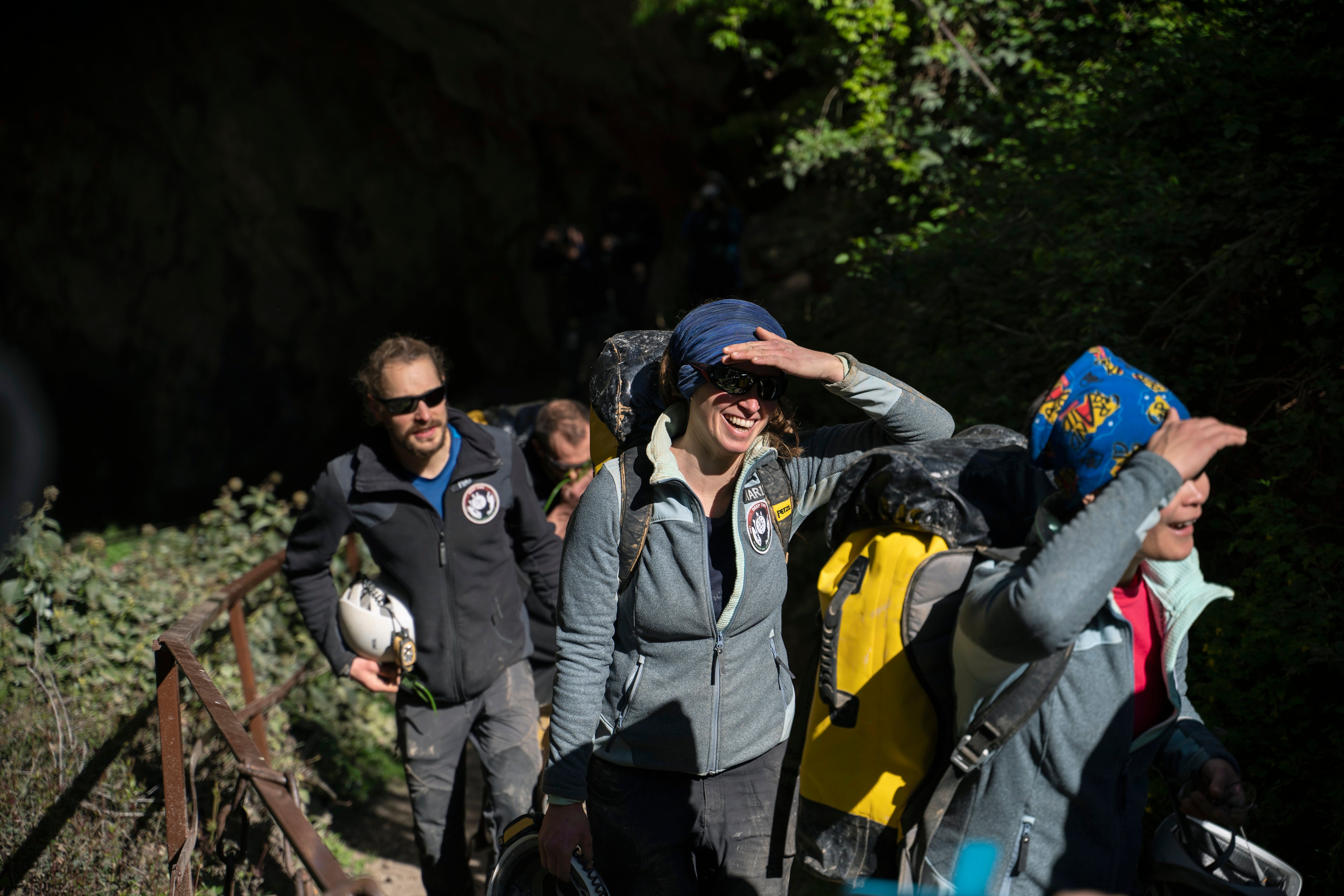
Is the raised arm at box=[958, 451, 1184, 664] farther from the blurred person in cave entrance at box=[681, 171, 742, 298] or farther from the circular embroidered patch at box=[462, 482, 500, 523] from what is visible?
the blurred person in cave entrance at box=[681, 171, 742, 298]

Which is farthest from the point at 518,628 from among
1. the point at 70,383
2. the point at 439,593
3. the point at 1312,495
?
the point at 70,383

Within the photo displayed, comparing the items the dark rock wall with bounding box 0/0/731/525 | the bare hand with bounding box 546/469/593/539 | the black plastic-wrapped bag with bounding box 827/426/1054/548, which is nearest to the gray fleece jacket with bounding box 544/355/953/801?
the black plastic-wrapped bag with bounding box 827/426/1054/548

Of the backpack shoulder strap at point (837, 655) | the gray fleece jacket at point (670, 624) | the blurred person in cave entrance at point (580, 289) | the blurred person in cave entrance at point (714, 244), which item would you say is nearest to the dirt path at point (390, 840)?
the gray fleece jacket at point (670, 624)

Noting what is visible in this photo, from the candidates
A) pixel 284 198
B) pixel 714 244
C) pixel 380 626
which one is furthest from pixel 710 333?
pixel 284 198

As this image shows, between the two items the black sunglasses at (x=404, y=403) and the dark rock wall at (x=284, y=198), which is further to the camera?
the dark rock wall at (x=284, y=198)

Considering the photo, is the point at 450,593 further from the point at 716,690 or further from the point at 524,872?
the point at 716,690

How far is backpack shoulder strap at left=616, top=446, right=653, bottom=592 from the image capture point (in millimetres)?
1899

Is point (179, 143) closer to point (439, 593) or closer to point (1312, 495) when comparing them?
point (439, 593)

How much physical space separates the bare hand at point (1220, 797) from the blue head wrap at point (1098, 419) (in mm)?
561

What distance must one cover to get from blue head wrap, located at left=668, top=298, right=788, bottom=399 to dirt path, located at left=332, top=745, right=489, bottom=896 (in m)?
2.46

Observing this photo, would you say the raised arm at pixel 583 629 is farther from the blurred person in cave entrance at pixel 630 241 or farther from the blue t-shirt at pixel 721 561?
the blurred person in cave entrance at pixel 630 241

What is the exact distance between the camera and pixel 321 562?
295 centimetres

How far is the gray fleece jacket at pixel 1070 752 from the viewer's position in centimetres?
146

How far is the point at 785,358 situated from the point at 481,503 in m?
1.46
